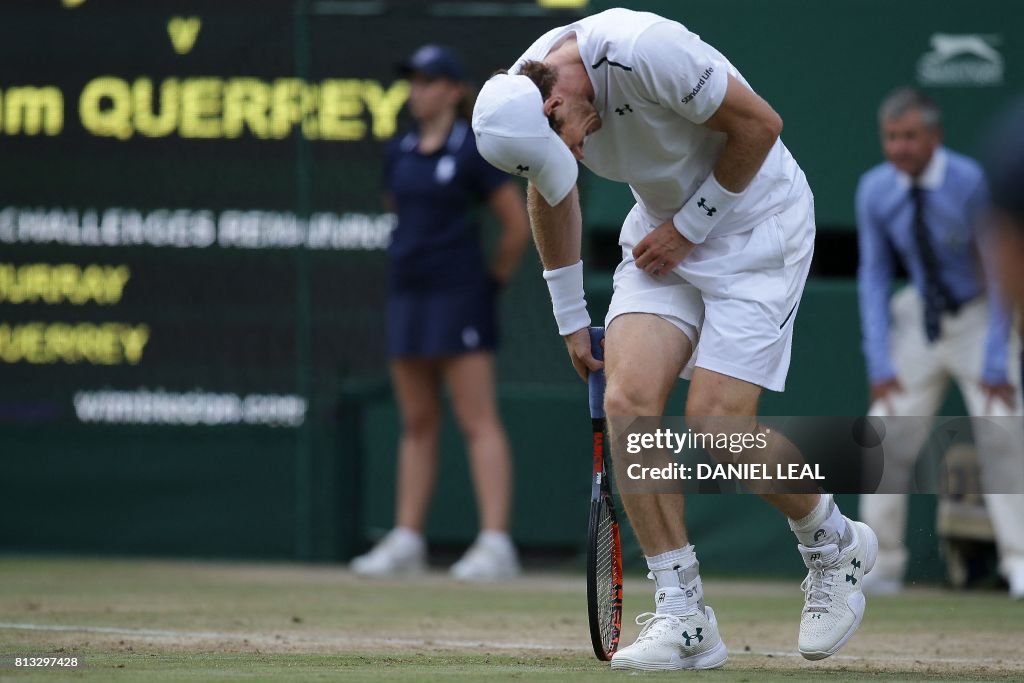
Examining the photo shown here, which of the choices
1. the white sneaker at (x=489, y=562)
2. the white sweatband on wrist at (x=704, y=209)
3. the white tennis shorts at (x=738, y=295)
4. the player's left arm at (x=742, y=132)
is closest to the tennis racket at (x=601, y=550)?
the white tennis shorts at (x=738, y=295)

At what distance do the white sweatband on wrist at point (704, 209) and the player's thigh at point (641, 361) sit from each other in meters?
0.27

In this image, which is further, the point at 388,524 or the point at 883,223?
the point at 388,524

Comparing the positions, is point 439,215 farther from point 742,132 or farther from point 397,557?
point 742,132

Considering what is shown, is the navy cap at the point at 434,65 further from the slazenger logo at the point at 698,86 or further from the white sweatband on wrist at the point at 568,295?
the slazenger logo at the point at 698,86

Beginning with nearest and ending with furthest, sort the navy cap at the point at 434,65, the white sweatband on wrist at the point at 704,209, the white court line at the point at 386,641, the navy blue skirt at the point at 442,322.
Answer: the white sweatband on wrist at the point at 704,209 → the white court line at the point at 386,641 → the navy cap at the point at 434,65 → the navy blue skirt at the point at 442,322

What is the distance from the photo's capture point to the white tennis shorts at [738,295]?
16.5 ft

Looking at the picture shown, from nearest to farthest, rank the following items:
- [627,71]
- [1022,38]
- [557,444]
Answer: [627,71]
[1022,38]
[557,444]

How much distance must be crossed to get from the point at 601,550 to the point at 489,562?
3.62 metres

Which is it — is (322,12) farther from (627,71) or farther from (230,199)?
(627,71)

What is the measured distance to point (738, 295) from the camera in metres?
5.07

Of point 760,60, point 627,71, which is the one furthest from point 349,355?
point 627,71

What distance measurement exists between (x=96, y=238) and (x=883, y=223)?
404 centimetres

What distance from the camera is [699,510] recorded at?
8.80 meters

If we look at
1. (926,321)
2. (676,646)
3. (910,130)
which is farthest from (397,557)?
(676,646)
